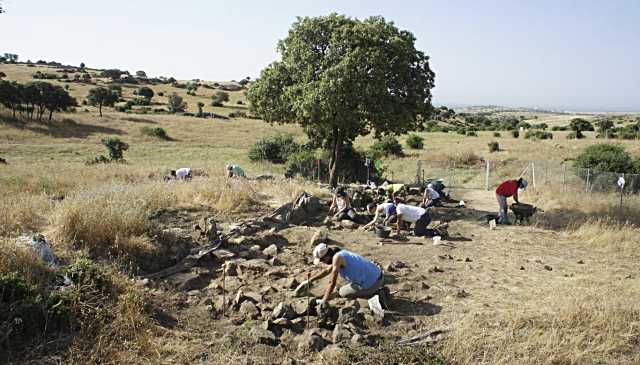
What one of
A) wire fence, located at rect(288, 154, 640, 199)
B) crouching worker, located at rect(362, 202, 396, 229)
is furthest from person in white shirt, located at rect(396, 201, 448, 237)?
wire fence, located at rect(288, 154, 640, 199)

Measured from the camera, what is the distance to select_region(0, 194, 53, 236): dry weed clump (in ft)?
28.1

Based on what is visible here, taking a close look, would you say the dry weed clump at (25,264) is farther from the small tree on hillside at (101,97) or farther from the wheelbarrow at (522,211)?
the small tree on hillside at (101,97)

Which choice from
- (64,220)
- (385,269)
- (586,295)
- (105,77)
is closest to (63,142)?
(64,220)

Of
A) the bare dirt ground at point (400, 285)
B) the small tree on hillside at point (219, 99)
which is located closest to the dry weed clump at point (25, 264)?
the bare dirt ground at point (400, 285)

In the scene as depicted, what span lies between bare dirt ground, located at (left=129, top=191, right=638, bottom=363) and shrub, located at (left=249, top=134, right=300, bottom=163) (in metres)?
18.0

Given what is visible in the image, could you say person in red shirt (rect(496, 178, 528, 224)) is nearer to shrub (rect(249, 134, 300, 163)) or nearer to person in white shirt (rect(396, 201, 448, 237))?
person in white shirt (rect(396, 201, 448, 237))

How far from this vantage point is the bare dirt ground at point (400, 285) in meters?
5.93

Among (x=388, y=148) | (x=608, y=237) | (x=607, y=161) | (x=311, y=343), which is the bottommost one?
(x=311, y=343)

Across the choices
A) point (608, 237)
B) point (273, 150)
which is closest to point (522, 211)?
point (608, 237)

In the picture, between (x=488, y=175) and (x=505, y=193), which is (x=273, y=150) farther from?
(x=505, y=193)

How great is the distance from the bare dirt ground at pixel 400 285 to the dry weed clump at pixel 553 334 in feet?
0.93

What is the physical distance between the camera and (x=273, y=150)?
3002 centimetres

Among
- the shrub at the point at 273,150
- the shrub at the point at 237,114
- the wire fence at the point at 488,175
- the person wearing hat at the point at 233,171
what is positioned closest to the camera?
the person wearing hat at the point at 233,171

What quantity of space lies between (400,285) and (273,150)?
2290 cm
